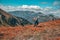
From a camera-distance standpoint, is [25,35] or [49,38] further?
[25,35]

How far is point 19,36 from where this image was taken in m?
39.9

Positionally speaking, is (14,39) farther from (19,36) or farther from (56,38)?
(56,38)

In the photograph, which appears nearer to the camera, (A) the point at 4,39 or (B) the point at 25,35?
(B) the point at 25,35

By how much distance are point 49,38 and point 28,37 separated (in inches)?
176

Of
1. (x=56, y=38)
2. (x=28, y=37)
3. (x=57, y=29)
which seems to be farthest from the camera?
(x=57, y=29)

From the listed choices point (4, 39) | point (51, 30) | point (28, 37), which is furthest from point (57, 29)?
point (4, 39)

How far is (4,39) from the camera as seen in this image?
4244 cm

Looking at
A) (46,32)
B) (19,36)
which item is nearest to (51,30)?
(46,32)

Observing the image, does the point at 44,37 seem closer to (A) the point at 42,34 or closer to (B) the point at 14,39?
(A) the point at 42,34

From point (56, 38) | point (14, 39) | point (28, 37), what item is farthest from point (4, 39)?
point (56, 38)

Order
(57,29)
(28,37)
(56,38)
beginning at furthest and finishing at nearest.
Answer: (57,29)
(28,37)
(56,38)

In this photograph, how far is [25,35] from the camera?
39875 millimetres

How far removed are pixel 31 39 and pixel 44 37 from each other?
2.56 metres

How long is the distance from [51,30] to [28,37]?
5.36 metres
